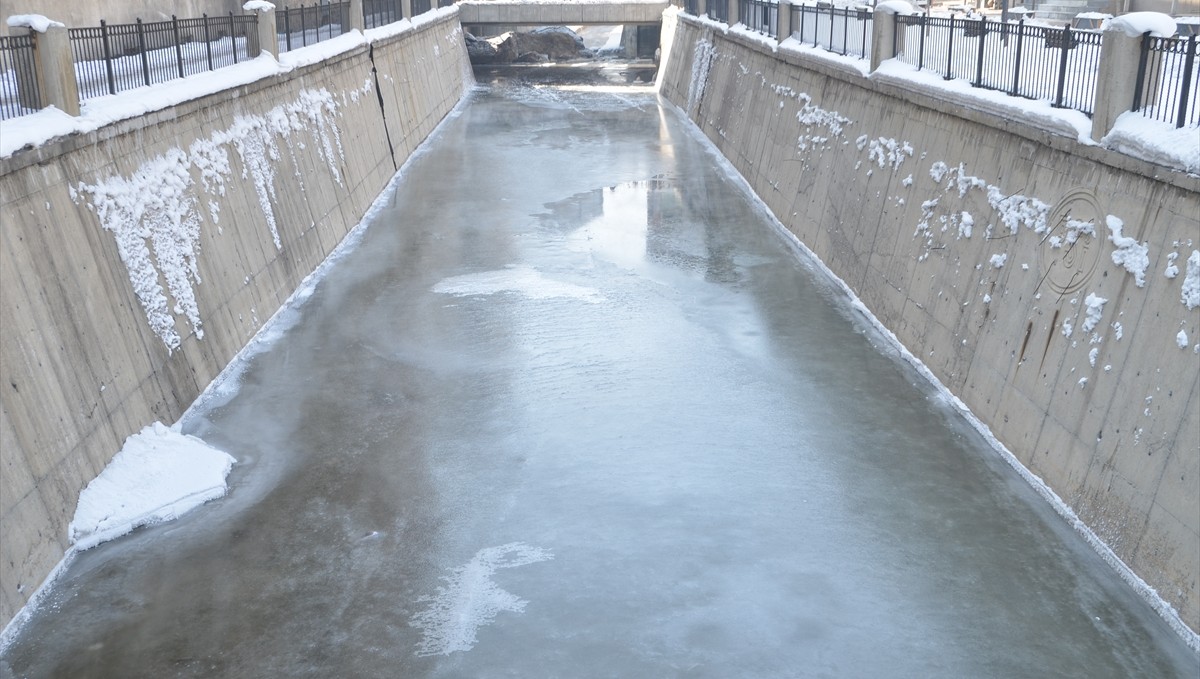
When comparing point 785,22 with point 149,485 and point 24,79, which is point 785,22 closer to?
point 24,79

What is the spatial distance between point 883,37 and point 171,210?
11113 millimetres

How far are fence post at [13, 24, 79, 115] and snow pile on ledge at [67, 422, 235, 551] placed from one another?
3.38 metres

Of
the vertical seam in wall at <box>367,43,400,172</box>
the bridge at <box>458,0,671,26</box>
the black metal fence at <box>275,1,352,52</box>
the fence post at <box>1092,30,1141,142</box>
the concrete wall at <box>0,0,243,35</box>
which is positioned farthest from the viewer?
the bridge at <box>458,0,671,26</box>

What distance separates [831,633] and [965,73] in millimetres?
9165

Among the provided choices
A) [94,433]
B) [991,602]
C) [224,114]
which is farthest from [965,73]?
[94,433]

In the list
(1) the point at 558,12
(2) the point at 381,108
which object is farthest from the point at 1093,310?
(1) the point at 558,12

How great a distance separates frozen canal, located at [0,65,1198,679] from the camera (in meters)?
8.57

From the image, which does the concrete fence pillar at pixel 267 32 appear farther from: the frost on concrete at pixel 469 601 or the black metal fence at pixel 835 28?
the frost on concrete at pixel 469 601

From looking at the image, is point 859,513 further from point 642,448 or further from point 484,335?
point 484,335

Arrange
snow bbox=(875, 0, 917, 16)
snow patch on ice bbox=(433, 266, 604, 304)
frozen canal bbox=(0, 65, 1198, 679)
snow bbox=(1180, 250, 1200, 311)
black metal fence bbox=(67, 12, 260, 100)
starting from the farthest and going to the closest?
snow patch on ice bbox=(433, 266, 604, 304) < snow bbox=(875, 0, 917, 16) < black metal fence bbox=(67, 12, 260, 100) < snow bbox=(1180, 250, 1200, 311) < frozen canal bbox=(0, 65, 1198, 679)

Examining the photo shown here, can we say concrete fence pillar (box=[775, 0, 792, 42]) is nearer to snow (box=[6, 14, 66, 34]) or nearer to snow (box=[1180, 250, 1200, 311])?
snow (box=[6, 14, 66, 34])

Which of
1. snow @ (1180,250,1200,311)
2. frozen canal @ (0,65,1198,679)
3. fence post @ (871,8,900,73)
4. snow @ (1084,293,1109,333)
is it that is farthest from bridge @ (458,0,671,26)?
snow @ (1180,250,1200,311)

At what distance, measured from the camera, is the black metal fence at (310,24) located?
74.2 ft

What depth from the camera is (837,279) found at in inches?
714
